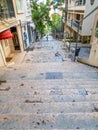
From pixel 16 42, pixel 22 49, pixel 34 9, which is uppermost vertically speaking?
pixel 34 9

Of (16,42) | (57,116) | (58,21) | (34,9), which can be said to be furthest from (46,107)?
(58,21)

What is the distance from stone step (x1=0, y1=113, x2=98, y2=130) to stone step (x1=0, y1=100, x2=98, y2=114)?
0.69 ft

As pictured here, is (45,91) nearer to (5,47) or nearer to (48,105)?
(48,105)

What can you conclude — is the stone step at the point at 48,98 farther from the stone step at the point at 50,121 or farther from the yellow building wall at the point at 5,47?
the yellow building wall at the point at 5,47

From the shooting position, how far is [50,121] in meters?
2.63

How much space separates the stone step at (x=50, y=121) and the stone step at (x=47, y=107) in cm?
21

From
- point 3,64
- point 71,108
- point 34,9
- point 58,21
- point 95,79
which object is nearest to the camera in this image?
point 71,108

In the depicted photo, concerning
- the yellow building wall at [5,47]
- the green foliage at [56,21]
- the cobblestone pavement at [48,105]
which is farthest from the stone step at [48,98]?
the green foliage at [56,21]

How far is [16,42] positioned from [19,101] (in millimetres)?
8650

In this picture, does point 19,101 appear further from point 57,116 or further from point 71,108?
point 71,108

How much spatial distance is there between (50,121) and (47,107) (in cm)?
50

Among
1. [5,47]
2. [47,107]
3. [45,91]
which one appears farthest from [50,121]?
[5,47]

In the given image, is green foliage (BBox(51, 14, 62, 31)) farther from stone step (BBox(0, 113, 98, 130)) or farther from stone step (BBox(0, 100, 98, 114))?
stone step (BBox(0, 113, 98, 130))

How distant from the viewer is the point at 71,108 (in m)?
3.07
